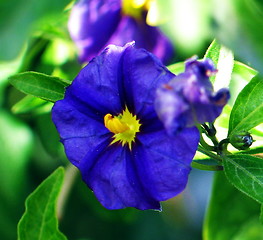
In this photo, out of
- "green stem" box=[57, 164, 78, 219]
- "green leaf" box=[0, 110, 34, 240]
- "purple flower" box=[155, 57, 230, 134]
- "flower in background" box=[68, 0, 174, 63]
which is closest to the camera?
"purple flower" box=[155, 57, 230, 134]

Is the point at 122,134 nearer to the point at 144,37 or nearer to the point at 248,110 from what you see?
the point at 248,110

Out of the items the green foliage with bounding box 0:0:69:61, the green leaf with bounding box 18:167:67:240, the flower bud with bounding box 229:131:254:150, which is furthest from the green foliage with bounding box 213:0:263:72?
the green leaf with bounding box 18:167:67:240

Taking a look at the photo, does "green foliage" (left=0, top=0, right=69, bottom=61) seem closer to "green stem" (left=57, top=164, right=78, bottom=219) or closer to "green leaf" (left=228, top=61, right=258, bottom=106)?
"green leaf" (left=228, top=61, right=258, bottom=106)

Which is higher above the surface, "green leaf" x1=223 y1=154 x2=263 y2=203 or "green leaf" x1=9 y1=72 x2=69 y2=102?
"green leaf" x1=9 y1=72 x2=69 y2=102

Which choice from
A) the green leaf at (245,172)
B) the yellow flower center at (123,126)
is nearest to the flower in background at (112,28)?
the yellow flower center at (123,126)

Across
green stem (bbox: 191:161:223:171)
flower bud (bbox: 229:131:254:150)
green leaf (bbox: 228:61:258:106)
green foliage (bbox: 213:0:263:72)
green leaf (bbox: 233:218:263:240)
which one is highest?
green foliage (bbox: 213:0:263:72)

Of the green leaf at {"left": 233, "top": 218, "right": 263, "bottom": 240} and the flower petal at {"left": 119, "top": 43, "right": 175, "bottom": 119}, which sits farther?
the green leaf at {"left": 233, "top": 218, "right": 263, "bottom": 240}

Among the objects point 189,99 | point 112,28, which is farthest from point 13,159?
point 189,99
